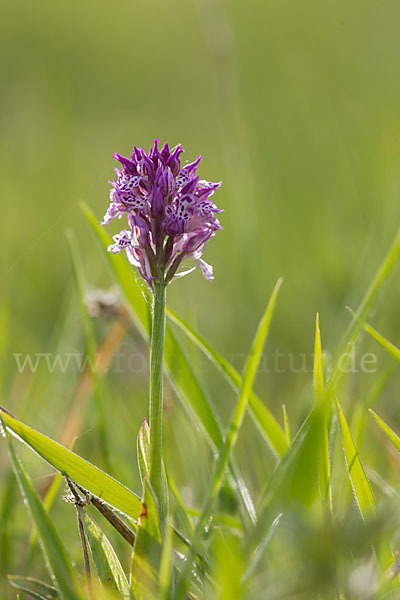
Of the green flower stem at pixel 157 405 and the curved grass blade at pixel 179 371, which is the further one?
the curved grass blade at pixel 179 371

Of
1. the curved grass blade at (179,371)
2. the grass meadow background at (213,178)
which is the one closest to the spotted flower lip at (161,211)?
the curved grass blade at (179,371)

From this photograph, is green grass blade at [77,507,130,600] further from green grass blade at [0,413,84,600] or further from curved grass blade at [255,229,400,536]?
curved grass blade at [255,229,400,536]

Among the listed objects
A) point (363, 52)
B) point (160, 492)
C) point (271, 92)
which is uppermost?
point (363, 52)

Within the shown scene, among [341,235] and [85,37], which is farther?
[85,37]

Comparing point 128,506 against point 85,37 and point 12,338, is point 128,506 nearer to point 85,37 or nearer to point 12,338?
point 12,338

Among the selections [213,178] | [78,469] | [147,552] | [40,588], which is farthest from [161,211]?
[213,178]

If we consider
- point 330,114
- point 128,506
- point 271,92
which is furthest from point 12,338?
point 271,92

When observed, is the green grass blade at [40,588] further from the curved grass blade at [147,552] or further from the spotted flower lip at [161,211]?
the spotted flower lip at [161,211]

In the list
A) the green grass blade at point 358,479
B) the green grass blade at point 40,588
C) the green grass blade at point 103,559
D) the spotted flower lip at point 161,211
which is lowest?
the green grass blade at point 40,588
